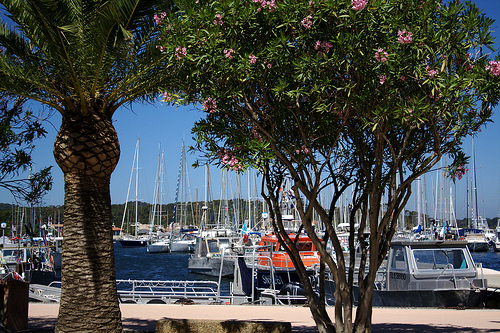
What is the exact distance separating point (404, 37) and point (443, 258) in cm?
955

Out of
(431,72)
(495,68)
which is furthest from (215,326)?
(495,68)

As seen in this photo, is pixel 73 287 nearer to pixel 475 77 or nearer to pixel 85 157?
pixel 85 157

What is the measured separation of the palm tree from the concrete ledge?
0.91 metres

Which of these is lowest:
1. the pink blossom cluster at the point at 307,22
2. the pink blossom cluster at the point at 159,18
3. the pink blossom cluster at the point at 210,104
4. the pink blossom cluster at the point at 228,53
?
the pink blossom cluster at the point at 210,104

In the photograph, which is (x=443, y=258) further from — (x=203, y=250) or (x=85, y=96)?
(x=203, y=250)

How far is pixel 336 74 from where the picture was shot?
645 cm

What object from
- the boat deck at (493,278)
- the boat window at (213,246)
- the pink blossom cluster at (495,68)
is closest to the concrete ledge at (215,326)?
the pink blossom cluster at (495,68)

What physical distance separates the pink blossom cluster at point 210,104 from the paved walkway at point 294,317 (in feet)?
14.8

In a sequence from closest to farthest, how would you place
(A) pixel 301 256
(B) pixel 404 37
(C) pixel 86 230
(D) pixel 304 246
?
(B) pixel 404 37 → (C) pixel 86 230 → (A) pixel 301 256 → (D) pixel 304 246

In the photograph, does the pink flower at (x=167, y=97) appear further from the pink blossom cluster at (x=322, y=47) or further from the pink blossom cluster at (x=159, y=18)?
the pink blossom cluster at (x=322, y=47)

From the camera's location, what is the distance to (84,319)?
7.00 m

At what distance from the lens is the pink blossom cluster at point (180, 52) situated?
6.16 metres

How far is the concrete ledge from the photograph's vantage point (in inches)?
310

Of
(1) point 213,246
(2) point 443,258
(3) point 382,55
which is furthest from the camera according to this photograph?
(1) point 213,246
